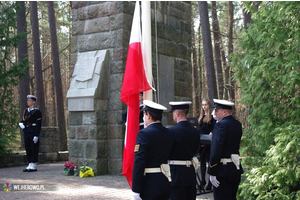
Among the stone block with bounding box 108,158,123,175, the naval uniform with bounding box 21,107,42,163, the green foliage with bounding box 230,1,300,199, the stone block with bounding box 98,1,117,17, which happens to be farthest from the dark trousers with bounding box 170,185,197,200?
the naval uniform with bounding box 21,107,42,163

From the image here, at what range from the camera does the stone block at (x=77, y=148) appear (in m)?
9.42

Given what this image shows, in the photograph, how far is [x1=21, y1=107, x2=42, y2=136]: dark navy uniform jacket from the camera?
10.5m

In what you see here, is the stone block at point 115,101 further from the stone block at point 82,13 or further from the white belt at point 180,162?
the white belt at point 180,162

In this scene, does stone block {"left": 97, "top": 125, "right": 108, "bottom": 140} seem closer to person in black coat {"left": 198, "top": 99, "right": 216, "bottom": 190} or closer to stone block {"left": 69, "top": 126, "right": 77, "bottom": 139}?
stone block {"left": 69, "top": 126, "right": 77, "bottom": 139}

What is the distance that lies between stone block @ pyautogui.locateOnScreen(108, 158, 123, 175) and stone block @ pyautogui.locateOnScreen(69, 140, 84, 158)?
2.45 feet

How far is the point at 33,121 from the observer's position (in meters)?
10.5

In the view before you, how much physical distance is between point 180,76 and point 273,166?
5.80 meters

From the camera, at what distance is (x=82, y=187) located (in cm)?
762

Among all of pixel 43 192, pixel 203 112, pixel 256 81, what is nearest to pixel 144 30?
pixel 256 81

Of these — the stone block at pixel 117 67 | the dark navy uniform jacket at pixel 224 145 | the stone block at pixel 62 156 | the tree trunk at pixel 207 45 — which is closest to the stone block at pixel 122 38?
the stone block at pixel 117 67

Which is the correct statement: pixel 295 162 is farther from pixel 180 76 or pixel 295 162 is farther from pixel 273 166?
pixel 180 76

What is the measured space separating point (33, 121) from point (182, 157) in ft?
22.3

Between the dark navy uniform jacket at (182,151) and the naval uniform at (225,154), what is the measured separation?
329 millimetres

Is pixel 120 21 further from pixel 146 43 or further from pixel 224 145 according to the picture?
pixel 224 145
